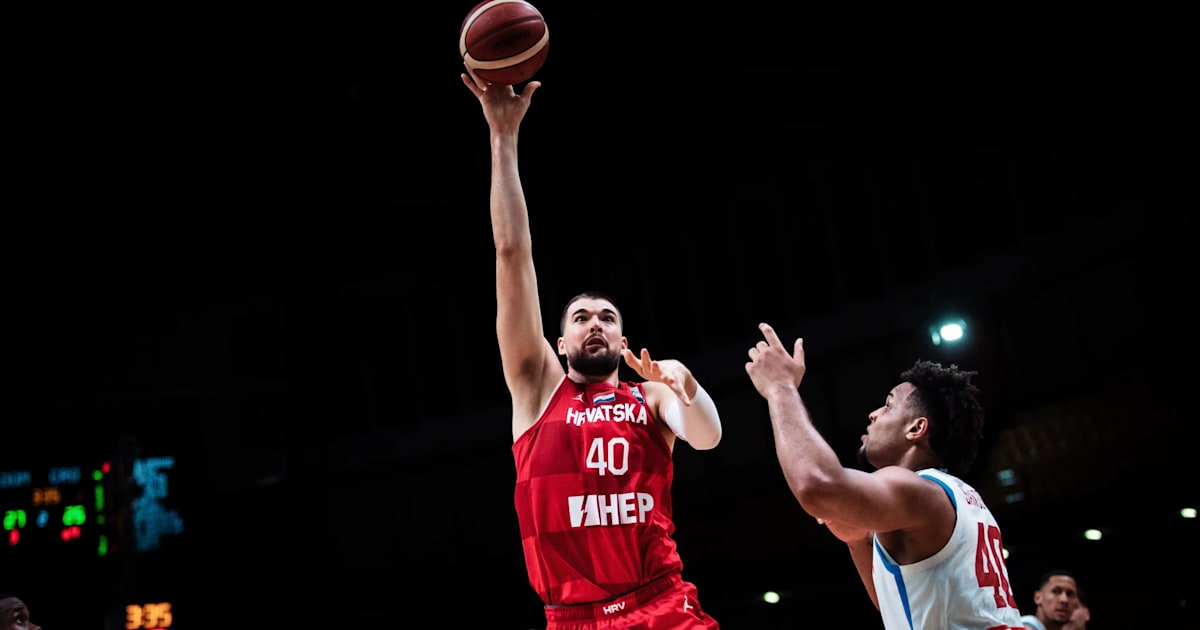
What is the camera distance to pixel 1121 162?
12297mm

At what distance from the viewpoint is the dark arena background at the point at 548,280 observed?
38.7ft

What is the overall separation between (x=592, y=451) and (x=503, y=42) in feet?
5.71

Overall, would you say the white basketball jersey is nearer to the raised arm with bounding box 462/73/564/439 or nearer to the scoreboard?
the raised arm with bounding box 462/73/564/439

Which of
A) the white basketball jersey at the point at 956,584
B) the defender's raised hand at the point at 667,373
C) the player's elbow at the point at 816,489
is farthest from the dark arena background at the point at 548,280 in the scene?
the player's elbow at the point at 816,489

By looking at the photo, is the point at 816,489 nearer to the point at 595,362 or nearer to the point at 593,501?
the point at 593,501

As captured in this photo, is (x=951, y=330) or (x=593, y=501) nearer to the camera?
(x=593, y=501)

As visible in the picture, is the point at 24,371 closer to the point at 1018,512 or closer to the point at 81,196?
the point at 81,196

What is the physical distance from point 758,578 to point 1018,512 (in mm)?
3105

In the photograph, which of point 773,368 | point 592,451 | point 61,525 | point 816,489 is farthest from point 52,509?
point 816,489

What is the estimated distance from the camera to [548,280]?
17016 millimetres

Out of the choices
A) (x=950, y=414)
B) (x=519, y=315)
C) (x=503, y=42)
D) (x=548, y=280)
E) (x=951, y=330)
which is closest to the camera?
(x=950, y=414)

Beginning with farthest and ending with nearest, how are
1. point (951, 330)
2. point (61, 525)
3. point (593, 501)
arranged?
point (61, 525) → point (951, 330) → point (593, 501)

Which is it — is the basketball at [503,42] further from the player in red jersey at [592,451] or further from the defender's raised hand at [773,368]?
the defender's raised hand at [773,368]

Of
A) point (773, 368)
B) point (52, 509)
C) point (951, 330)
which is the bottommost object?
point (773, 368)
